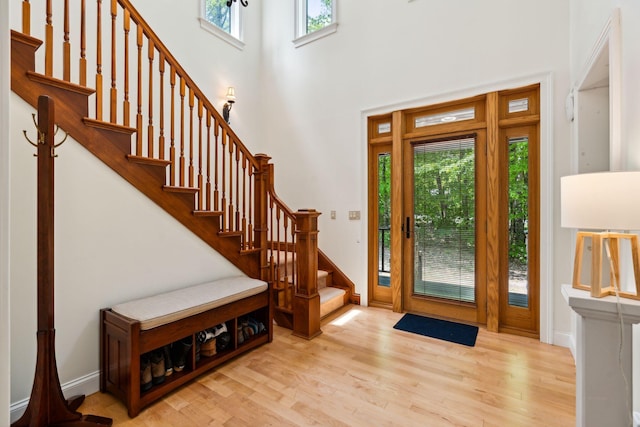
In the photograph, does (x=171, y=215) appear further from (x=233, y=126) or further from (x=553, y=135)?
(x=553, y=135)

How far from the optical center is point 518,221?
2898 mm

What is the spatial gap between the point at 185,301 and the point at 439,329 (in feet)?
7.91

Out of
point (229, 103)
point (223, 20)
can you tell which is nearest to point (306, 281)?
point (229, 103)

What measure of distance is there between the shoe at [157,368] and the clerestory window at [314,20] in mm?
4119

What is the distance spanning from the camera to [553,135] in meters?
2.62

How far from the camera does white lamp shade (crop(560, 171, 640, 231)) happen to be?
114 centimetres

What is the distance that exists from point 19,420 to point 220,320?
1101mm

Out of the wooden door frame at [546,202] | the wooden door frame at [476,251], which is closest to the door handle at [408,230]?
the wooden door frame at [476,251]

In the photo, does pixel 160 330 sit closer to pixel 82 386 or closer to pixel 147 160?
pixel 82 386

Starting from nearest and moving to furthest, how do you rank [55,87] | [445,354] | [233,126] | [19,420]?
[19,420]
[55,87]
[445,354]
[233,126]

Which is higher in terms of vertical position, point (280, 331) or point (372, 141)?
point (372, 141)

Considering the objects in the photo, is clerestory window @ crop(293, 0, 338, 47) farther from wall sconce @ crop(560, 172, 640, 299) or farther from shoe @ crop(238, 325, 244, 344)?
shoe @ crop(238, 325, 244, 344)

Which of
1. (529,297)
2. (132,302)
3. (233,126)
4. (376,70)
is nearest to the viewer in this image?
(132,302)

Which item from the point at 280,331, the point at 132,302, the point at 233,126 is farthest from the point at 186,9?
the point at 280,331
